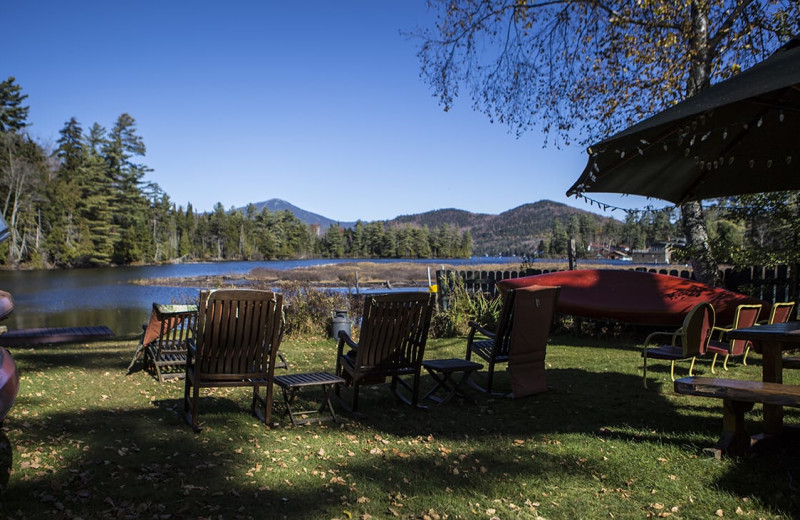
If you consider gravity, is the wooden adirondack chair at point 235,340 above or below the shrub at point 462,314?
above

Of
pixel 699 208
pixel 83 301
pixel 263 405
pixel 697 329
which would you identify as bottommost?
pixel 83 301

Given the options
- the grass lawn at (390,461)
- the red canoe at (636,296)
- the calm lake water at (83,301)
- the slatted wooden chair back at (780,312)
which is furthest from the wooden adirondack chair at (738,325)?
the calm lake water at (83,301)

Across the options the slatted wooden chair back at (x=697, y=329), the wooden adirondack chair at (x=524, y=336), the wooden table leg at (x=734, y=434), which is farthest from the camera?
the wooden adirondack chair at (x=524, y=336)

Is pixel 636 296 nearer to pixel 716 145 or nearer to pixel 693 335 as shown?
pixel 693 335

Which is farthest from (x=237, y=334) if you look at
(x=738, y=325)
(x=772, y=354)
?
(x=738, y=325)

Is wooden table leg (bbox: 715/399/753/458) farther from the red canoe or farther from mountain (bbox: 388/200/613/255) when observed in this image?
mountain (bbox: 388/200/613/255)

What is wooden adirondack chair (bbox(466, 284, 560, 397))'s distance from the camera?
545 cm

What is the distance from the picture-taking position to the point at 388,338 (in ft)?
16.0

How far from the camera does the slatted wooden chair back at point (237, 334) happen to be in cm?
413

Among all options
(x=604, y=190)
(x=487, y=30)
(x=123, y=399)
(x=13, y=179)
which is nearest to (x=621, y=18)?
(x=487, y=30)

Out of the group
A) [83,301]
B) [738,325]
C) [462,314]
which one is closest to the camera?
[738,325]

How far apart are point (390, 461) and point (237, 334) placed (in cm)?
153

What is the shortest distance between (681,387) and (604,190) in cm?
178

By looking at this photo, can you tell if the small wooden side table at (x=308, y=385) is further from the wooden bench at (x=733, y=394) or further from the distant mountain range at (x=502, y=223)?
the distant mountain range at (x=502, y=223)
